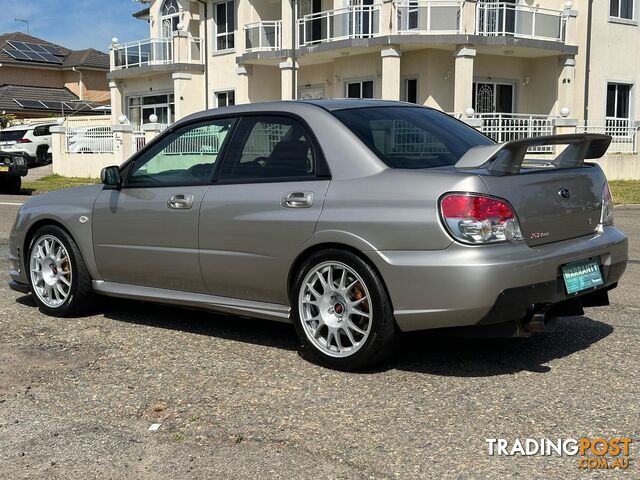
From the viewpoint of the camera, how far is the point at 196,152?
224 inches

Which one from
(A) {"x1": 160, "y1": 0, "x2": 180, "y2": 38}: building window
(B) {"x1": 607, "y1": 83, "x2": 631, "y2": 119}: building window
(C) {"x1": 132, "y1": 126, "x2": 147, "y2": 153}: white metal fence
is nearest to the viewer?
(B) {"x1": 607, "y1": 83, "x2": 631, "y2": 119}: building window

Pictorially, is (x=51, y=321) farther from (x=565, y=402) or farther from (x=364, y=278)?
(x=565, y=402)

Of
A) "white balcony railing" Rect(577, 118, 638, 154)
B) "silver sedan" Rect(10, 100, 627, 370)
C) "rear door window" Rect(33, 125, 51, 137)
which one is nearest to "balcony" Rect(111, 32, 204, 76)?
"rear door window" Rect(33, 125, 51, 137)

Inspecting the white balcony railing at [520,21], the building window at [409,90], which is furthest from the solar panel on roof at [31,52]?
the white balcony railing at [520,21]

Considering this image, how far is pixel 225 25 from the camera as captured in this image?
32062 millimetres

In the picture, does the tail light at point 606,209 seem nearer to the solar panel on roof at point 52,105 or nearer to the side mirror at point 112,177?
the side mirror at point 112,177

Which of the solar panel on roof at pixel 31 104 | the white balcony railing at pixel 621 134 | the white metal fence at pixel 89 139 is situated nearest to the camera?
→ the white balcony railing at pixel 621 134

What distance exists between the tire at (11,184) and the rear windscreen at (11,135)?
42.3 ft

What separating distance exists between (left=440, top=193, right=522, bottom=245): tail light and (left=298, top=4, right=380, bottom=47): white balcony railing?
71.9 ft

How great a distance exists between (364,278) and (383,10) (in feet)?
71.3

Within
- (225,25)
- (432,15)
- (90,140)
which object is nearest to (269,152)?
(432,15)

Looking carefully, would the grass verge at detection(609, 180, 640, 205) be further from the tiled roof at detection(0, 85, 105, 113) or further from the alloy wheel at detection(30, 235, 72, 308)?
the tiled roof at detection(0, 85, 105, 113)

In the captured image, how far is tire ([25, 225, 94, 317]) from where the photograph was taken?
602cm

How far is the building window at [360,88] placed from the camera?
27.1 meters
